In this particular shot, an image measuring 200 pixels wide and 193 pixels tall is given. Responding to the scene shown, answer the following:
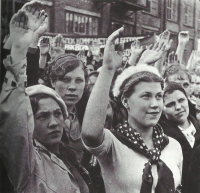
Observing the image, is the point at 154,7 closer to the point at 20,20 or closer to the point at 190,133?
the point at 190,133

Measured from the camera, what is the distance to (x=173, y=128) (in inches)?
138

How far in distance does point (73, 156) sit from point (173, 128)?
1.13 metres

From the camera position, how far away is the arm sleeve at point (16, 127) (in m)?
2.41

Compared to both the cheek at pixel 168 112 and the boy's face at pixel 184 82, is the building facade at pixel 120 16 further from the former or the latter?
the cheek at pixel 168 112

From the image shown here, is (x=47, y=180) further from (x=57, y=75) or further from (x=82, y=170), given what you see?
(x=57, y=75)

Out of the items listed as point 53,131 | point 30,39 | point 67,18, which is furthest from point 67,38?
point 53,131

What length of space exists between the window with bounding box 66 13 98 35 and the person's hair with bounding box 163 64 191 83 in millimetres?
927

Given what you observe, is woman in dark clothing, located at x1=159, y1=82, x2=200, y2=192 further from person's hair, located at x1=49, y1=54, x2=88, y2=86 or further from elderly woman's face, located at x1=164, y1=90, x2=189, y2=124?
person's hair, located at x1=49, y1=54, x2=88, y2=86

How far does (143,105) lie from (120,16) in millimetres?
823

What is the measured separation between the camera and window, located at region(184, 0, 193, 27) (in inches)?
152

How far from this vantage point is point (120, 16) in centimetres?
323

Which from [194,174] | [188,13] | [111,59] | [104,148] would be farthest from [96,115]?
[188,13]

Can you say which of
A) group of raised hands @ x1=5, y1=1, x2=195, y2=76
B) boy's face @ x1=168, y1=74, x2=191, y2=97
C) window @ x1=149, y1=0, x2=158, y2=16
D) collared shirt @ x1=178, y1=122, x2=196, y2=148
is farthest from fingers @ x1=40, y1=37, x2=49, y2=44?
collared shirt @ x1=178, y1=122, x2=196, y2=148

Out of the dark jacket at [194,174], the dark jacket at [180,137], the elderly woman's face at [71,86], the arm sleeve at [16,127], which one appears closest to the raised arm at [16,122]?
the arm sleeve at [16,127]
